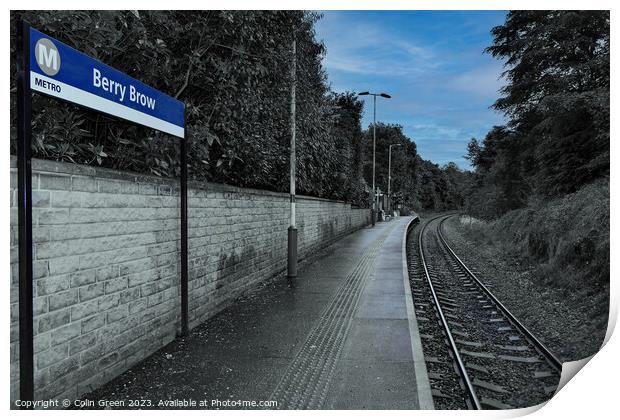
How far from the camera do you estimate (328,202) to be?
2050cm

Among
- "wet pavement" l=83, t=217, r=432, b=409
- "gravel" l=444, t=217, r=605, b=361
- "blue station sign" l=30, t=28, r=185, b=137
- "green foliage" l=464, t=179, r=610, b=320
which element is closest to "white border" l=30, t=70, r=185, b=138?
"blue station sign" l=30, t=28, r=185, b=137

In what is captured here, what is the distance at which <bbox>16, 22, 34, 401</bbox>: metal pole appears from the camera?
128 inches

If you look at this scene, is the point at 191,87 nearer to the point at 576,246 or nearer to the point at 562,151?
the point at 576,246

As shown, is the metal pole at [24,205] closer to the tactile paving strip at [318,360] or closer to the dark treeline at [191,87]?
the dark treeline at [191,87]

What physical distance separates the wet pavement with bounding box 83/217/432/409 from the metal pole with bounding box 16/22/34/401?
104 cm

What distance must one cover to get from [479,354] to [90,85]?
5559mm

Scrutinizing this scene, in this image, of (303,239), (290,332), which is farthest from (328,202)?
(290,332)

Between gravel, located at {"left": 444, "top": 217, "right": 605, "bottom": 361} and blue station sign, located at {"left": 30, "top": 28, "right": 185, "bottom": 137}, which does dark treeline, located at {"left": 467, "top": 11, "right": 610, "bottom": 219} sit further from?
blue station sign, located at {"left": 30, "top": 28, "right": 185, "bottom": 137}

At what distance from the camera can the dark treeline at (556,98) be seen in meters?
12.0

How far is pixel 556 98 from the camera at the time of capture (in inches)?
491

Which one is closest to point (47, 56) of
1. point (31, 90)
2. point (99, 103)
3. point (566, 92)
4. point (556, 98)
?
point (31, 90)

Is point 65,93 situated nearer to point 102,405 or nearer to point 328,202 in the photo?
point 102,405

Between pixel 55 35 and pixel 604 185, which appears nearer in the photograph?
pixel 55 35

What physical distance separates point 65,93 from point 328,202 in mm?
17107
